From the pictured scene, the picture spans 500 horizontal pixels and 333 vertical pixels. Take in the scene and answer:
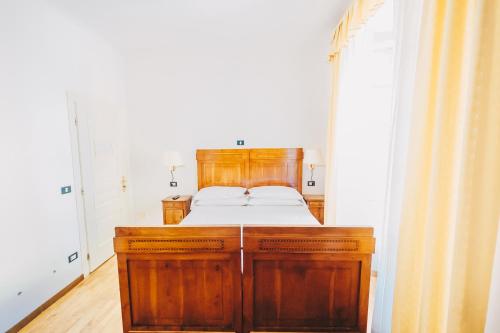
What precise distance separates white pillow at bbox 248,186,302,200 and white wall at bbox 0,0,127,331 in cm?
206

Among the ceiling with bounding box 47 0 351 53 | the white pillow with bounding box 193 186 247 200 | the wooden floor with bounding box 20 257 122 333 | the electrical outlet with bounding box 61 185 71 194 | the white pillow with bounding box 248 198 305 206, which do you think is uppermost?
the ceiling with bounding box 47 0 351 53

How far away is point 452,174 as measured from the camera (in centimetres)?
89

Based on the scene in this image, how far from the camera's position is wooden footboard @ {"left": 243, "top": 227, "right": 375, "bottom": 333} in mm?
1380

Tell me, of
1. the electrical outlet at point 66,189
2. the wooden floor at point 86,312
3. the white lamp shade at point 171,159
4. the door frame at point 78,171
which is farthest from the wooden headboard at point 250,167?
the wooden floor at point 86,312

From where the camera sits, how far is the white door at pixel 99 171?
2479mm

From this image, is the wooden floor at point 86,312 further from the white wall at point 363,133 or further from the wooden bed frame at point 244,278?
the white wall at point 363,133

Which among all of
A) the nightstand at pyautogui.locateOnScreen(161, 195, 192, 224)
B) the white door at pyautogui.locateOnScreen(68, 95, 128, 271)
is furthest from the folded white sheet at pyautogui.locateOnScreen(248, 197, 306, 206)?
the white door at pyautogui.locateOnScreen(68, 95, 128, 271)

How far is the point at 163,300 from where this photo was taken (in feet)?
4.83

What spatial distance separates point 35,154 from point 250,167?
7.62ft

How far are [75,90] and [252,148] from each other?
2.19 metres

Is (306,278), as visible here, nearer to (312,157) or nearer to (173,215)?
(312,157)

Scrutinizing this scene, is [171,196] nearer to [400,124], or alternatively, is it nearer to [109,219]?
[109,219]

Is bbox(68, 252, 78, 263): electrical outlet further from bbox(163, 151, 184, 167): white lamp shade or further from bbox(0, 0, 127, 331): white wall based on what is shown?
bbox(163, 151, 184, 167): white lamp shade

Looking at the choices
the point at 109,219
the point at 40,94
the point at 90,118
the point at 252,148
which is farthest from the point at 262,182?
the point at 40,94
